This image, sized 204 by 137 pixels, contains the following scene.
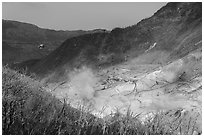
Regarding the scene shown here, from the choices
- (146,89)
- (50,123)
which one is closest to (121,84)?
(146,89)

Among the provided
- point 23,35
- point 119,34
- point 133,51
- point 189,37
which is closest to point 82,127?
point 189,37

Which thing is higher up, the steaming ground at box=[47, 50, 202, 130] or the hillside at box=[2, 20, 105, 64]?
the hillside at box=[2, 20, 105, 64]

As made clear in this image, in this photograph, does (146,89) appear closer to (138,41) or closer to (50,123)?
(138,41)

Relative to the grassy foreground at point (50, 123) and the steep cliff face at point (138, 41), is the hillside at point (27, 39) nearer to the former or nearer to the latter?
the steep cliff face at point (138, 41)

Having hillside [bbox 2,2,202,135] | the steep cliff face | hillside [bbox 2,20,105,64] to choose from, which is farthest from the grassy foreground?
hillside [bbox 2,20,105,64]

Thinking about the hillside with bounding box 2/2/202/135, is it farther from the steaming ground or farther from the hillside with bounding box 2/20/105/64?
the hillside with bounding box 2/20/105/64

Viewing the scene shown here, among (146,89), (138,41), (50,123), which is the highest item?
(138,41)

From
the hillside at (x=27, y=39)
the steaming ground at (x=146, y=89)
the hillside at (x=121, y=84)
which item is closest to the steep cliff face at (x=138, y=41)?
the hillside at (x=121, y=84)
